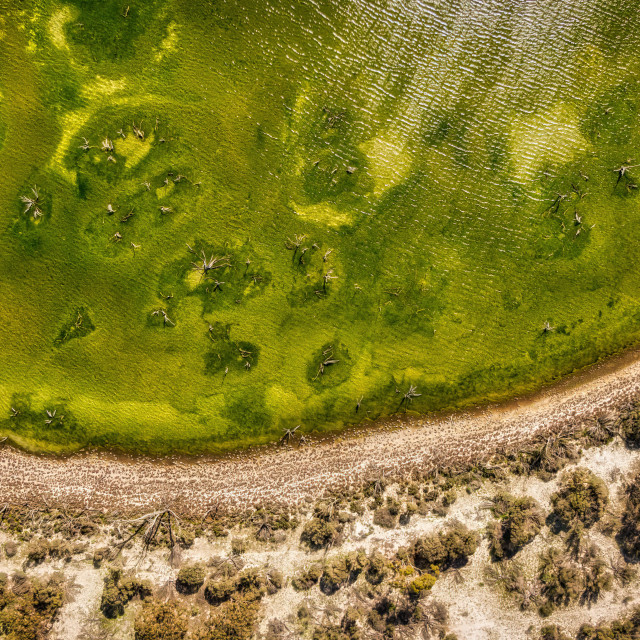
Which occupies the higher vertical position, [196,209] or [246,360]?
[196,209]

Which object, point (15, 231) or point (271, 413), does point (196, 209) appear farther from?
point (271, 413)

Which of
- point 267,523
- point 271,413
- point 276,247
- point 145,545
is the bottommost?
point 145,545

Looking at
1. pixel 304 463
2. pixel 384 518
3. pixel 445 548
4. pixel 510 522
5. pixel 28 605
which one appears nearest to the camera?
pixel 28 605

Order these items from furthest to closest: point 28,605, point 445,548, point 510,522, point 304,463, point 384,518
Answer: point 304,463, point 384,518, point 510,522, point 445,548, point 28,605

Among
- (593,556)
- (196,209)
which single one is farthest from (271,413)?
(593,556)

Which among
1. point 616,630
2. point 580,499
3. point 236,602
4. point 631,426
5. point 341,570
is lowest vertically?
point 236,602

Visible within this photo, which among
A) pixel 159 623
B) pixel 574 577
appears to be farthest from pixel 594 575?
pixel 159 623

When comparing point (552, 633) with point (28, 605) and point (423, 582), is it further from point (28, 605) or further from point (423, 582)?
point (28, 605)
